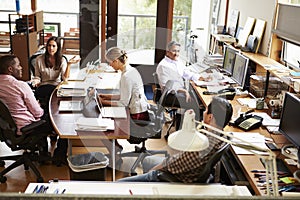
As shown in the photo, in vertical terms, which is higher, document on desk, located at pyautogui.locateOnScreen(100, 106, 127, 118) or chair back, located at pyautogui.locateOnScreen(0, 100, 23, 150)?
document on desk, located at pyautogui.locateOnScreen(100, 106, 127, 118)

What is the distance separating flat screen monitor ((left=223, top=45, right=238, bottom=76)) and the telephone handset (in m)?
1.33

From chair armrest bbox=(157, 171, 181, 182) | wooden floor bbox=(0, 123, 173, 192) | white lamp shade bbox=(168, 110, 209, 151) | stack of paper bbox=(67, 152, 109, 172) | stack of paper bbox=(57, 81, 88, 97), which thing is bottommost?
wooden floor bbox=(0, 123, 173, 192)

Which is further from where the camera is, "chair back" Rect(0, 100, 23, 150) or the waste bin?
"chair back" Rect(0, 100, 23, 150)

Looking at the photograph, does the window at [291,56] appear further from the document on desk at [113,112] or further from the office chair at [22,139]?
the office chair at [22,139]

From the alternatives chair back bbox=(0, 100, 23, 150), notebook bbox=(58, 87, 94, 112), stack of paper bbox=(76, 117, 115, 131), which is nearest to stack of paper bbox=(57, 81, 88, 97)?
notebook bbox=(58, 87, 94, 112)

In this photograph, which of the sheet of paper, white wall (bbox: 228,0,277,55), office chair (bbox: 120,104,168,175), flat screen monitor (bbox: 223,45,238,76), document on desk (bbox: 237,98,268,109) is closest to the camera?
the sheet of paper

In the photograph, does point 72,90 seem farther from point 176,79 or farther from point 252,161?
point 252,161

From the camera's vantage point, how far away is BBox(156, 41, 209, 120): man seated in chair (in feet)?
14.1

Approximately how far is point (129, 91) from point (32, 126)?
0.90 meters

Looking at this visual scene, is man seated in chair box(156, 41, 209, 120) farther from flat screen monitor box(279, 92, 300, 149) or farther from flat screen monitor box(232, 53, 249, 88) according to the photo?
flat screen monitor box(279, 92, 300, 149)

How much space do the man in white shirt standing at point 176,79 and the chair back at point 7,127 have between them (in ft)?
5.74

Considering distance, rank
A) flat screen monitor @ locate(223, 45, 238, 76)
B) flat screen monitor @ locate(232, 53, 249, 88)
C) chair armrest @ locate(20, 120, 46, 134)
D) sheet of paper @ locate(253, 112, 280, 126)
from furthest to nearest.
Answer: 1. flat screen monitor @ locate(223, 45, 238, 76)
2. flat screen monitor @ locate(232, 53, 249, 88)
3. chair armrest @ locate(20, 120, 46, 134)
4. sheet of paper @ locate(253, 112, 280, 126)

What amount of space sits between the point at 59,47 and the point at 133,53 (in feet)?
7.96

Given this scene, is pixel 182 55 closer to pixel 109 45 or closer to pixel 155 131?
pixel 109 45
